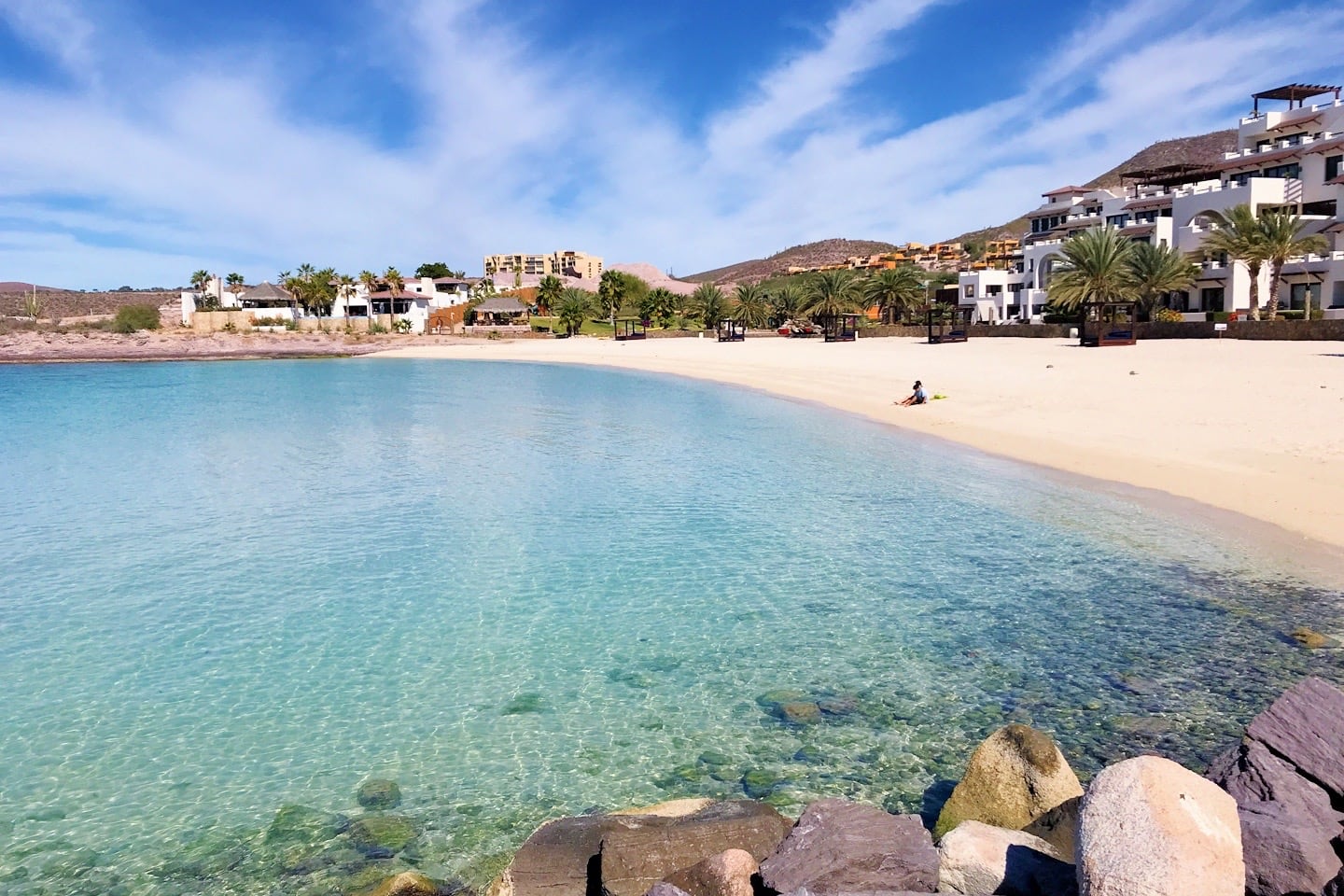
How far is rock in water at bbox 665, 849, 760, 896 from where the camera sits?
5.19m

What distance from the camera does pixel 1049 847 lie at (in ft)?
18.1

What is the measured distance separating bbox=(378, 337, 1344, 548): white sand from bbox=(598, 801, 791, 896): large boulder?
12.0 meters

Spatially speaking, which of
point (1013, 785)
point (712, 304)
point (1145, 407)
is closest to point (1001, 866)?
point (1013, 785)

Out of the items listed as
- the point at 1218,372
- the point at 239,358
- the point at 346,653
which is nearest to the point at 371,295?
the point at 239,358

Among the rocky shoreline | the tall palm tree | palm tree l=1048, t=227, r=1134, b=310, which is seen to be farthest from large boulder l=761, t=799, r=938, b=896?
the tall palm tree

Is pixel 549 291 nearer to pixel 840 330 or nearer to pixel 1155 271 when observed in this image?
pixel 840 330

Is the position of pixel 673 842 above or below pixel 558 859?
above

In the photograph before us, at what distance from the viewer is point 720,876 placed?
5238mm

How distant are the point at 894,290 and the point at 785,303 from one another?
Result: 925 inches

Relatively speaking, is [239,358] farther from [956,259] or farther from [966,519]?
[956,259]

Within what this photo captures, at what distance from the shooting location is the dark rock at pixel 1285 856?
453 centimetres

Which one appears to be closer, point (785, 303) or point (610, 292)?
point (785, 303)

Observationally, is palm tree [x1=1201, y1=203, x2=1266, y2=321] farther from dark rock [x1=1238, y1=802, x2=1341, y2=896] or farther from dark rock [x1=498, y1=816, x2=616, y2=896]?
dark rock [x1=498, y1=816, x2=616, y2=896]

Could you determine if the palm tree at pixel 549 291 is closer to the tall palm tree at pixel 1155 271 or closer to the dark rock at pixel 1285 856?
the tall palm tree at pixel 1155 271
